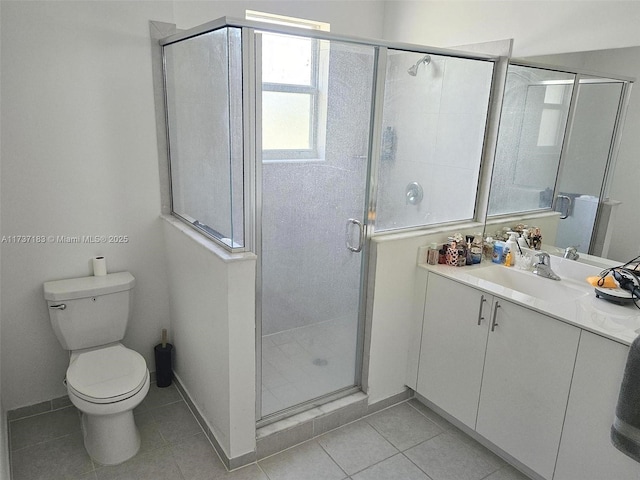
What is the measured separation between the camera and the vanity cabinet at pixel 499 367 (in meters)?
1.92

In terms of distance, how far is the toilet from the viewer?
6.97ft

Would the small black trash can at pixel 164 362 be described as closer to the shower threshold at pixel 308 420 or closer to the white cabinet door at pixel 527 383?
the shower threshold at pixel 308 420

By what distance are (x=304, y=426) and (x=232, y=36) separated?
1835mm

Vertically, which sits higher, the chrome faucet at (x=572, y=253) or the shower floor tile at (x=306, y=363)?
the chrome faucet at (x=572, y=253)

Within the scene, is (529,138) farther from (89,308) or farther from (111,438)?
(111,438)

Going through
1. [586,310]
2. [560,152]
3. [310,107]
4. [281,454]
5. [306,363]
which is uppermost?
[310,107]

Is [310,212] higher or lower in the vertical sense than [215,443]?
Result: higher

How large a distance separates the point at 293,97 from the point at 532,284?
1.52 m

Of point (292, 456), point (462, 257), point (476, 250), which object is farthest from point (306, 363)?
point (476, 250)

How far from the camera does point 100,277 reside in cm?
250

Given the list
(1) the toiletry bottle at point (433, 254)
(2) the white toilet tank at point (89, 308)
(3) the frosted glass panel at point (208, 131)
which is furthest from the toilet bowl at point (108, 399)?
(1) the toiletry bottle at point (433, 254)

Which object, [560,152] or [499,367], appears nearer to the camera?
[499,367]

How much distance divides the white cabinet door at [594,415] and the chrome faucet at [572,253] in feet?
2.29

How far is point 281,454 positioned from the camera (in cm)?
229
